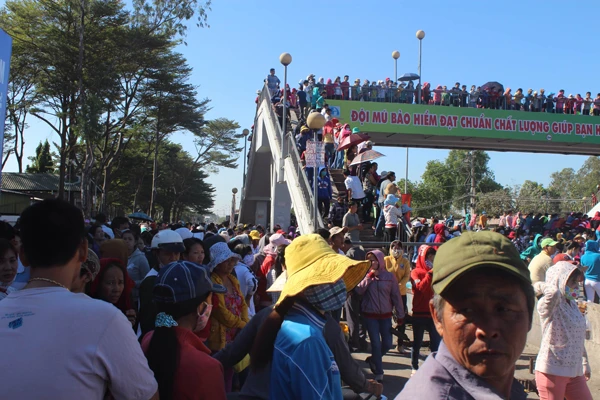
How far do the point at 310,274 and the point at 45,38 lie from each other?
26.8 metres

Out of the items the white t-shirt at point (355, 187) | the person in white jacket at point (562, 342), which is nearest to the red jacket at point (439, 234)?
the white t-shirt at point (355, 187)

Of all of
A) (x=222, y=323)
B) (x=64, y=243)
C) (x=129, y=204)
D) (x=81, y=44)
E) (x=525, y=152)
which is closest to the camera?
(x=64, y=243)

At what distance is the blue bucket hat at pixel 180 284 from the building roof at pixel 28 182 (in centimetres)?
4488

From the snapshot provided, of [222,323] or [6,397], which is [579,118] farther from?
[6,397]

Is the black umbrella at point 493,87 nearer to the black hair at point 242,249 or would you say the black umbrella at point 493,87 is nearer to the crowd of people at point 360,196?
the crowd of people at point 360,196

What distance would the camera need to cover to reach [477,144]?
33219mm

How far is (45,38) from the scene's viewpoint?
25875mm

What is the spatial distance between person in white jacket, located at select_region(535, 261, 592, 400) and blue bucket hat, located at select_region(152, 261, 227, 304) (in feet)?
11.1

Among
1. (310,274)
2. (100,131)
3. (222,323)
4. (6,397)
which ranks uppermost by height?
(100,131)

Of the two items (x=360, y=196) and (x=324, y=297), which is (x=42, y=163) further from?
(x=324, y=297)

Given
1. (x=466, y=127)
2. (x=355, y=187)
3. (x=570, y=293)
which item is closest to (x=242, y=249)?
(x=570, y=293)

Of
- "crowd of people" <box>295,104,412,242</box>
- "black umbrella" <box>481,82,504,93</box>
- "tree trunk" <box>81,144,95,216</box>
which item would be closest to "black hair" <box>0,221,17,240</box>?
"crowd of people" <box>295,104,412,242</box>

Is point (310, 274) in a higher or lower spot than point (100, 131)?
lower

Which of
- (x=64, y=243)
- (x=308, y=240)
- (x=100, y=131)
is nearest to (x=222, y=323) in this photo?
(x=308, y=240)
